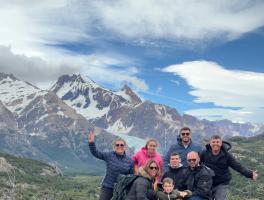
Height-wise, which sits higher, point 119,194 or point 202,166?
point 202,166

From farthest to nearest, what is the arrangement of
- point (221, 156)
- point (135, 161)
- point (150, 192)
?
point (135, 161) → point (221, 156) → point (150, 192)

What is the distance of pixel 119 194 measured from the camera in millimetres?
18391

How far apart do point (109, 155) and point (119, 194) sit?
11.0 feet

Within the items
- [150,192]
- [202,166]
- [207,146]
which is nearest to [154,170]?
[150,192]

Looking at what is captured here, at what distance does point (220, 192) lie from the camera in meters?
19.2

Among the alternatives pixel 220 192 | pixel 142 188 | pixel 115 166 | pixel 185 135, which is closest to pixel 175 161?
pixel 142 188

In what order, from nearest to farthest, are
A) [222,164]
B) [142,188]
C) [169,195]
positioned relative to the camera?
[142,188]
[169,195]
[222,164]

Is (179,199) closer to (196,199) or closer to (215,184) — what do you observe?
(196,199)

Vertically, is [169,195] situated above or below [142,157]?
below

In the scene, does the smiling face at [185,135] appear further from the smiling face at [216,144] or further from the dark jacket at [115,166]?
the dark jacket at [115,166]

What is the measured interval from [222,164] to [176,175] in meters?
2.32

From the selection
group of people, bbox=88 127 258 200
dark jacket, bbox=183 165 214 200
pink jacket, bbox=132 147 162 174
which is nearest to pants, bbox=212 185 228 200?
group of people, bbox=88 127 258 200

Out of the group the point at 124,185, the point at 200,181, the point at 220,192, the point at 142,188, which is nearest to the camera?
the point at 142,188

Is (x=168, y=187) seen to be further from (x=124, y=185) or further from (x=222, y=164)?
(x=222, y=164)
